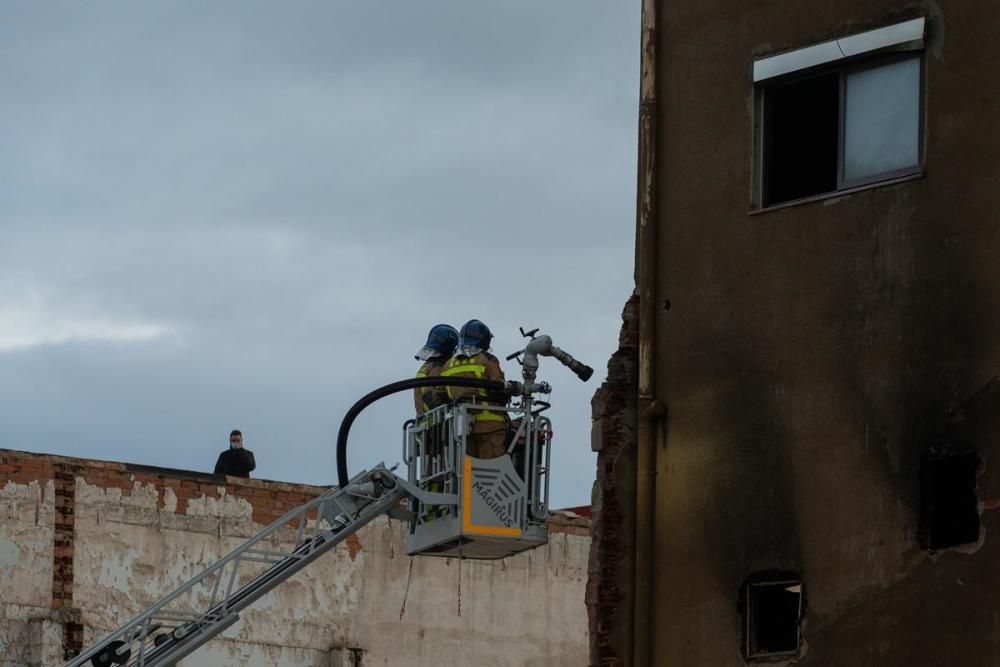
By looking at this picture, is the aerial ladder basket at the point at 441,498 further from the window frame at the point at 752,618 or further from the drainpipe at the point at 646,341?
the window frame at the point at 752,618

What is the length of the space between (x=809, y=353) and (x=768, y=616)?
6.12 ft

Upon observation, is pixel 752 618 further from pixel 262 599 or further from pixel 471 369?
pixel 262 599

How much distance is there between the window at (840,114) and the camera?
1627cm

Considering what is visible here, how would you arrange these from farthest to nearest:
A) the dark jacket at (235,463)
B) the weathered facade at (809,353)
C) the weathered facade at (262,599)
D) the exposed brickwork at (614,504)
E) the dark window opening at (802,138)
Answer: the dark jacket at (235,463), the weathered facade at (262,599), the exposed brickwork at (614,504), the dark window opening at (802,138), the weathered facade at (809,353)

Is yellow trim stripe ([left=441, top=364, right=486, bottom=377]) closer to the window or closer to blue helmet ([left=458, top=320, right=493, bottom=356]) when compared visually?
blue helmet ([left=458, top=320, right=493, bottom=356])

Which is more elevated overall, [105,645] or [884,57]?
[884,57]

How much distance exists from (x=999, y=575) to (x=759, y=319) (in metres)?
2.73

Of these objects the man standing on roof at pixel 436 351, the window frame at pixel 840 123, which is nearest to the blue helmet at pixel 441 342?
the man standing on roof at pixel 436 351

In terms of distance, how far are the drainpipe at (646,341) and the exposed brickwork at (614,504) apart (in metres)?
0.12

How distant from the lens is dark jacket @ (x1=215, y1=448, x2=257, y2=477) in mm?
30891

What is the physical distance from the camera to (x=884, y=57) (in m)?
16.4

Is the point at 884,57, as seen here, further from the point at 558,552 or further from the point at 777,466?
the point at 558,552

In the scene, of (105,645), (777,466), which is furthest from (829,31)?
(105,645)

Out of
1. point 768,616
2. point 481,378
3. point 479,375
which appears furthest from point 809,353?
point 479,375
